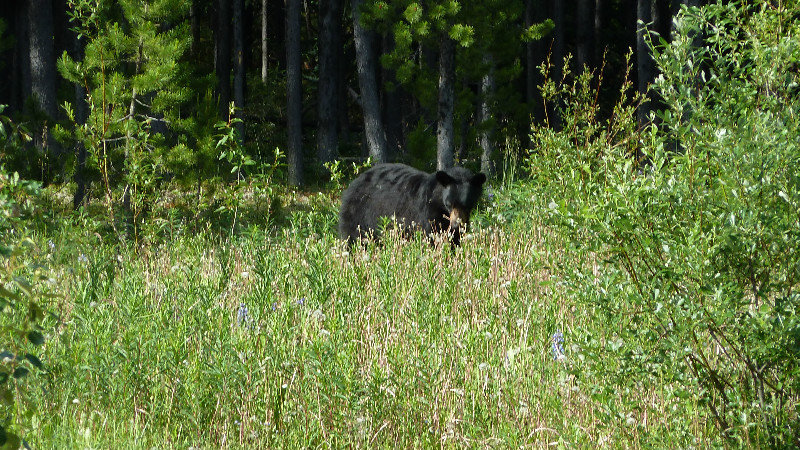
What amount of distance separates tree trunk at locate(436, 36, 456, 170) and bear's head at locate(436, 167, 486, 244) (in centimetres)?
432

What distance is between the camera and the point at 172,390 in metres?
4.02

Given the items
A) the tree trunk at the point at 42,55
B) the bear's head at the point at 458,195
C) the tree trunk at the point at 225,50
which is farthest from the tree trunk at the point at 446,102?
the tree trunk at the point at 225,50

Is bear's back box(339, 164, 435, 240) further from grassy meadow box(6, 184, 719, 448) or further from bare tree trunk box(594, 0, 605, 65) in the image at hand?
bare tree trunk box(594, 0, 605, 65)

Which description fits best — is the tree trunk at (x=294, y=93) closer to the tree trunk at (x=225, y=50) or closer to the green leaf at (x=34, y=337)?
the tree trunk at (x=225, y=50)

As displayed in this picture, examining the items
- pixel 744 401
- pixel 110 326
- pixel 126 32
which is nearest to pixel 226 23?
pixel 126 32

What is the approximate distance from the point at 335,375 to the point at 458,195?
13.3 feet

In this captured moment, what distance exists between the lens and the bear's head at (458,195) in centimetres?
774

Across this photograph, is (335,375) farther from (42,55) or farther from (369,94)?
(42,55)

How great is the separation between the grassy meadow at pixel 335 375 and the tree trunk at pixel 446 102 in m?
6.87

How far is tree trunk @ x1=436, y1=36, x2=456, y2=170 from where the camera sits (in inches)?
483

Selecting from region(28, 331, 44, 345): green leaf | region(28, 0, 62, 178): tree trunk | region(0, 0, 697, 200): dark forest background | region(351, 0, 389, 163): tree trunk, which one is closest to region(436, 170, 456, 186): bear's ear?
region(0, 0, 697, 200): dark forest background

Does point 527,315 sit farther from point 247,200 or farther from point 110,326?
point 247,200

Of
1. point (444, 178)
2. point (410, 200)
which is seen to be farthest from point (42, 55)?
point (444, 178)

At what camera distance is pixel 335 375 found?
395cm
